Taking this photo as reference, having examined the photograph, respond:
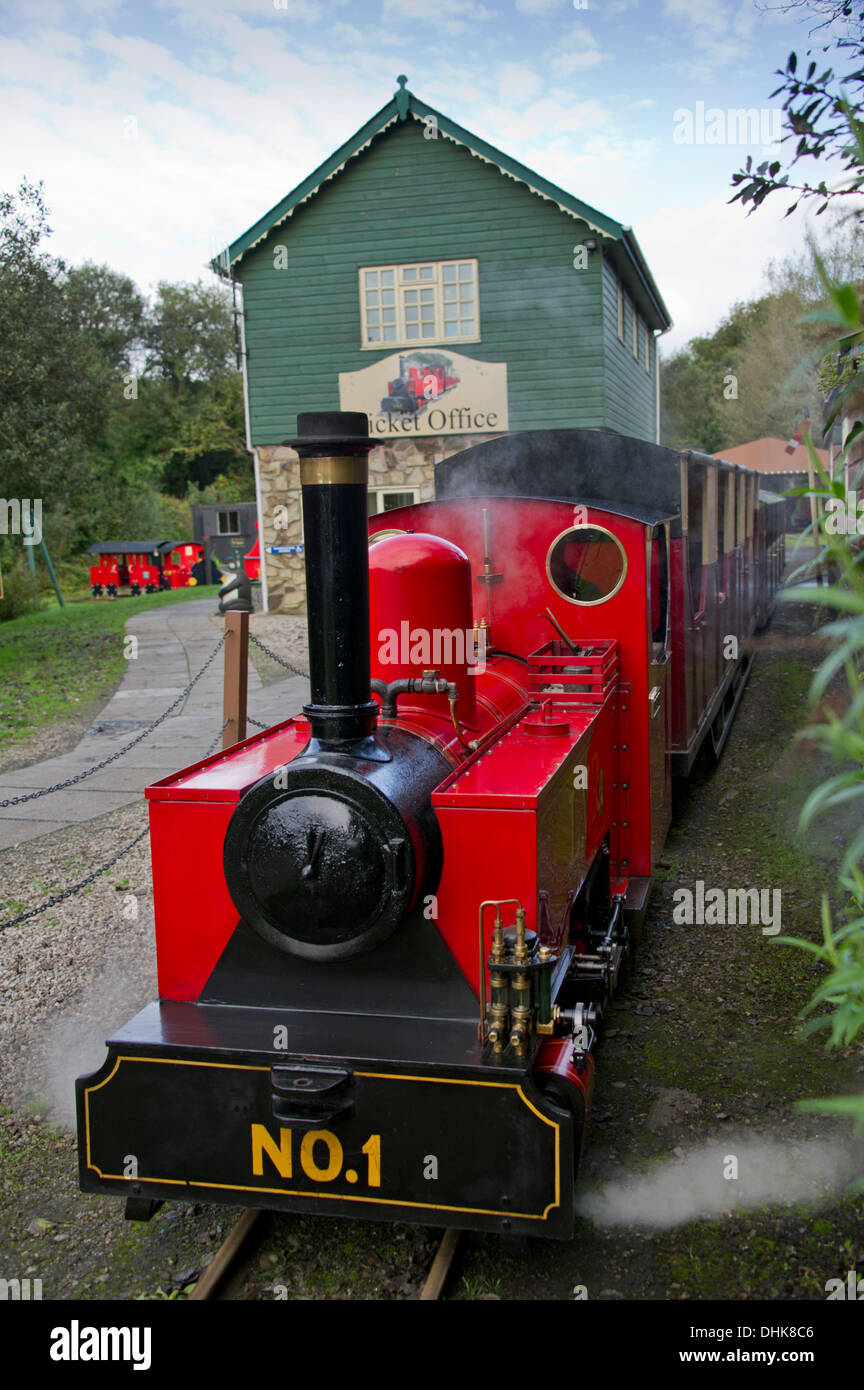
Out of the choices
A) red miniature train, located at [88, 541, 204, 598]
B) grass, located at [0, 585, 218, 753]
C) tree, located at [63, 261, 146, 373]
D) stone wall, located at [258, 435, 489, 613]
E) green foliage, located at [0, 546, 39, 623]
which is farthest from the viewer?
tree, located at [63, 261, 146, 373]

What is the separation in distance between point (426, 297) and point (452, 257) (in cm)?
68

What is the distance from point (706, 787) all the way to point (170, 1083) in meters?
6.38

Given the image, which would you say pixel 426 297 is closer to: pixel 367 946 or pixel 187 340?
pixel 367 946

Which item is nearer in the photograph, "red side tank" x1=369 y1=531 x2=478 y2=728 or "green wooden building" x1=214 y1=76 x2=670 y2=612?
"red side tank" x1=369 y1=531 x2=478 y2=728

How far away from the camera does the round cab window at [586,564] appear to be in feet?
17.3

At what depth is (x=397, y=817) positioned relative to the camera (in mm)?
3133

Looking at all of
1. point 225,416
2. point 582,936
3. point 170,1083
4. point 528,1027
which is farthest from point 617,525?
point 225,416

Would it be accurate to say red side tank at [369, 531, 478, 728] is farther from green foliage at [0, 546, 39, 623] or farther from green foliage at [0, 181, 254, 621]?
green foliage at [0, 546, 39, 623]

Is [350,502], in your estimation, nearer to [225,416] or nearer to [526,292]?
[526,292]

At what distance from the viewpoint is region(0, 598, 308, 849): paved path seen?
8575 mm

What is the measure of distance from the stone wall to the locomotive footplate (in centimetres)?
1314

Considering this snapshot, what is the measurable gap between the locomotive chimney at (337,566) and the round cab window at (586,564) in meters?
2.14

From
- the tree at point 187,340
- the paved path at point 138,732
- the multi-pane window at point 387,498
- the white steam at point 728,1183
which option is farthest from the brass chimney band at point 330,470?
the tree at point 187,340

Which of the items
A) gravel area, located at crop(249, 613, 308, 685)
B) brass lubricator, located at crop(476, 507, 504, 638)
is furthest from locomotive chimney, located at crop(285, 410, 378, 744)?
gravel area, located at crop(249, 613, 308, 685)
